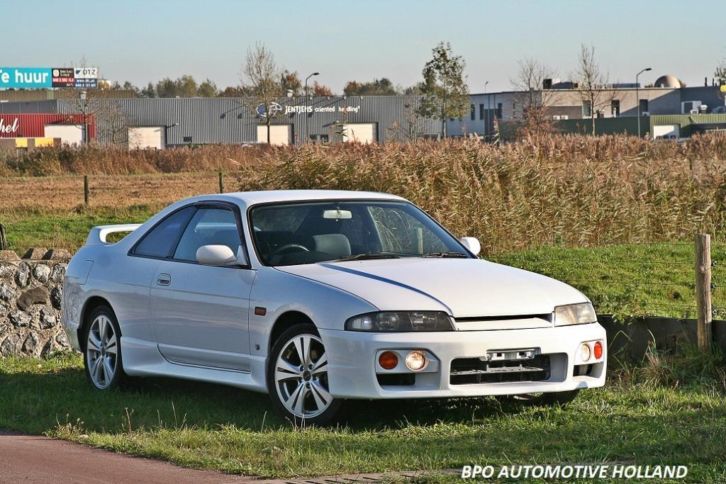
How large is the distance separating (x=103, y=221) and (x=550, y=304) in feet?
75.4

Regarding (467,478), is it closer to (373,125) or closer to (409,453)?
(409,453)

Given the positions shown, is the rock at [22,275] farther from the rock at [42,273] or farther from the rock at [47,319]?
the rock at [47,319]

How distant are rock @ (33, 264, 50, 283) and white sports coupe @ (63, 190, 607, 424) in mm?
2507

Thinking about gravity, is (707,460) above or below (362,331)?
below

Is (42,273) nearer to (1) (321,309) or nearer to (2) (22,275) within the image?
(2) (22,275)

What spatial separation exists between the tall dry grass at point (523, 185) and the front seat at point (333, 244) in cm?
861

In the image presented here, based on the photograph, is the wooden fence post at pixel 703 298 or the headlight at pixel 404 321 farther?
the wooden fence post at pixel 703 298

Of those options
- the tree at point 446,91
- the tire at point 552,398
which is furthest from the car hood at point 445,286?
the tree at point 446,91

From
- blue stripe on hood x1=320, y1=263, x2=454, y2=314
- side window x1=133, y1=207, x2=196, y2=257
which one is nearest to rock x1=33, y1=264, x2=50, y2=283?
side window x1=133, y1=207, x2=196, y2=257

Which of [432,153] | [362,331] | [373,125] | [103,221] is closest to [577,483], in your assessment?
[362,331]

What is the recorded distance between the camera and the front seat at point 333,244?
366 inches

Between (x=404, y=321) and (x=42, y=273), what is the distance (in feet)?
20.1

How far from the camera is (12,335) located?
1302 centimetres

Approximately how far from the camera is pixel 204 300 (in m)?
9.35
